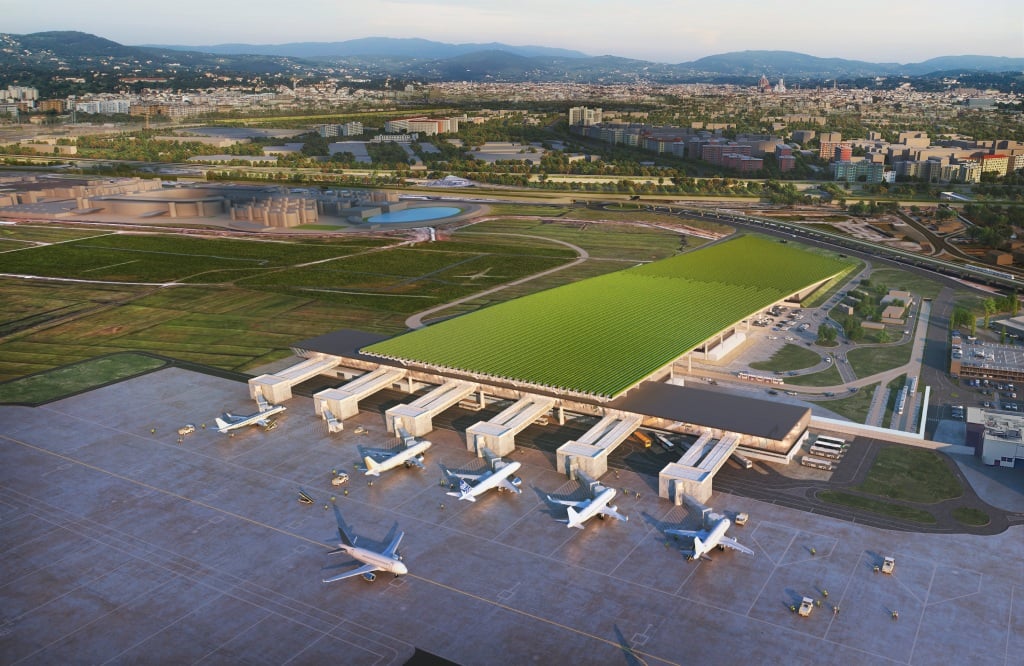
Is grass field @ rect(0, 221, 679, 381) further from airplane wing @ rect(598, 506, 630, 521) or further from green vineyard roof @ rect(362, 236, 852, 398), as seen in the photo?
airplane wing @ rect(598, 506, 630, 521)

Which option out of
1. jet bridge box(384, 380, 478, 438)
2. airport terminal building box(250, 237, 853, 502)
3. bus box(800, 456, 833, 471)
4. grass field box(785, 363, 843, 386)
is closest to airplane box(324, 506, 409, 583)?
airport terminal building box(250, 237, 853, 502)

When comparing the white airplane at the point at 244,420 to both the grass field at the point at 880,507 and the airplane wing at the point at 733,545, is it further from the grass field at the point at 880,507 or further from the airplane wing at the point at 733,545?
the grass field at the point at 880,507

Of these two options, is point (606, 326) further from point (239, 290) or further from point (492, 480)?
point (239, 290)

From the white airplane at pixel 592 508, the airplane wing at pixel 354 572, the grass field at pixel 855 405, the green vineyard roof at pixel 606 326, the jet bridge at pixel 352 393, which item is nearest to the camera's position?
the airplane wing at pixel 354 572

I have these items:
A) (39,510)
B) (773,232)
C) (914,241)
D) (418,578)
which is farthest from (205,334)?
(914,241)

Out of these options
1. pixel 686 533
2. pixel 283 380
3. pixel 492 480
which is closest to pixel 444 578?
pixel 492 480

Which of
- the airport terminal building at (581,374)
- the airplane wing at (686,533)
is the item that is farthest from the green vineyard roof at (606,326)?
the airplane wing at (686,533)
